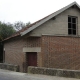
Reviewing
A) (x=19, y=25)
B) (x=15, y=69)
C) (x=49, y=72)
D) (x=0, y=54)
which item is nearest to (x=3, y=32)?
(x=0, y=54)

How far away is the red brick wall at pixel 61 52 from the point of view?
58.7 ft

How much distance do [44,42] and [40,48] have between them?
0.61m

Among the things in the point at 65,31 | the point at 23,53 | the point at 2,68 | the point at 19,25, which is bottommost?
the point at 2,68

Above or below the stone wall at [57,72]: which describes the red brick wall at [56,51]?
above

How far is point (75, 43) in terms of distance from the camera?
19266 millimetres

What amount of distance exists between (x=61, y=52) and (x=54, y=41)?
3.74ft

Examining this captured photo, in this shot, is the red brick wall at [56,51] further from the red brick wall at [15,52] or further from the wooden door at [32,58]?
the wooden door at [32,58]

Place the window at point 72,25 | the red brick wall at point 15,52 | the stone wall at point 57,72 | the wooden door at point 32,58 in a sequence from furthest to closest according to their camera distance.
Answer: the red brick wall at point 15,52
the window at point 72,25
the wooden door at point 32,58
the stone wall at point 57,72

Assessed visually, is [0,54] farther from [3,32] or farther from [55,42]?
[55,42]

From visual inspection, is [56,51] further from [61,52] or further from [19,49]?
[19,49]

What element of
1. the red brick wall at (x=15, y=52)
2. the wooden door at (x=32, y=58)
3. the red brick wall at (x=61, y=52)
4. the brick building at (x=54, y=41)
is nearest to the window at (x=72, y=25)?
the brick building at (x=54, y=41)

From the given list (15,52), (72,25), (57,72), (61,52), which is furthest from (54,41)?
(15,52)

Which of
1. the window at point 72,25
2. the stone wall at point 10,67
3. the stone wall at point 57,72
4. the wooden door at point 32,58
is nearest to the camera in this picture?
the stone wall at point 57,72

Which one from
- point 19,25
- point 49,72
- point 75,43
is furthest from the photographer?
point 19,25
